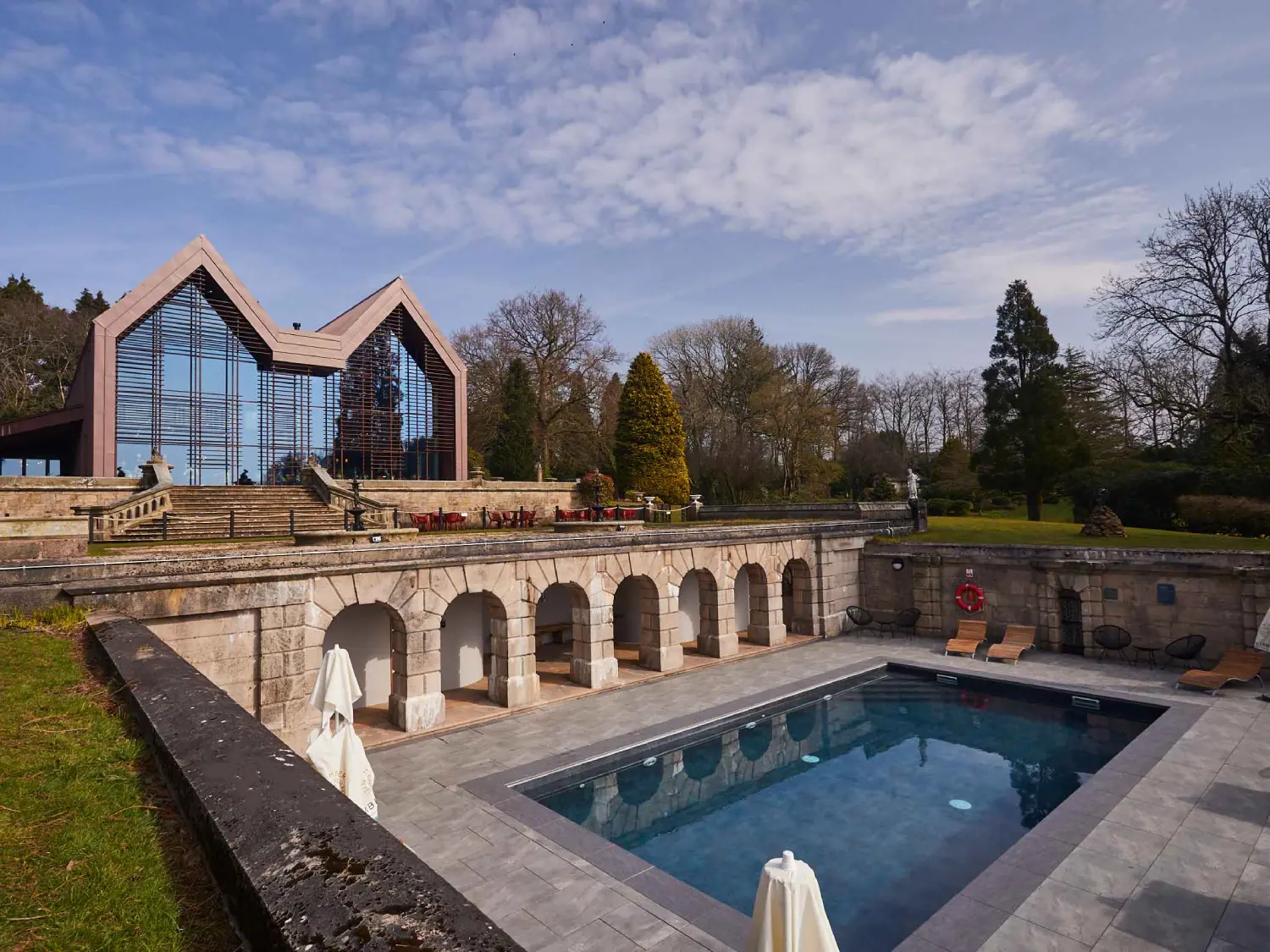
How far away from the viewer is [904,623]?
22.8 m

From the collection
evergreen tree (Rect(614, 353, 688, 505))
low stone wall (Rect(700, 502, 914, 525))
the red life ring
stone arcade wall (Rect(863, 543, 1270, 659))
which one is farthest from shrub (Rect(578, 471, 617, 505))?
the red life ring

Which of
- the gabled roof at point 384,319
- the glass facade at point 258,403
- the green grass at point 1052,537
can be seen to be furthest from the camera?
the gabled roof at point 384,319

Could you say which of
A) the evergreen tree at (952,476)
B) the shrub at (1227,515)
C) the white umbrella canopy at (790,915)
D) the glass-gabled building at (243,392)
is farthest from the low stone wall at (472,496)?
the shrub at (1227,515)

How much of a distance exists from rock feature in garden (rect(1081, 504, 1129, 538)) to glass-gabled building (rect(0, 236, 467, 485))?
92.0 feet

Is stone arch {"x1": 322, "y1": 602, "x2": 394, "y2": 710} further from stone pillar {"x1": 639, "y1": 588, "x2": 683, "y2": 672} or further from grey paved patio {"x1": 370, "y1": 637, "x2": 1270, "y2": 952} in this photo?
stone pillar {"x1": 639, "y1": 588, "x2": 683, "y2": 672}

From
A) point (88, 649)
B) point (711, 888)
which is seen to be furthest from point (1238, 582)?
point (88, 649)

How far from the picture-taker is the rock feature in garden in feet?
76.0

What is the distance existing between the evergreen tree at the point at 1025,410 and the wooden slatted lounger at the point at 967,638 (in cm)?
1723

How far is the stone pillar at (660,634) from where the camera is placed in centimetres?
1856

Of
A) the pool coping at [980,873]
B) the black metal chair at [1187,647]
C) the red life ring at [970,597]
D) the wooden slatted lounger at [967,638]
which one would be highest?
the red life ring at [970,597]

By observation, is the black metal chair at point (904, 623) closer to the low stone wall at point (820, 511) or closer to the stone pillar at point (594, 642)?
the low stone wall at point (820, 511)

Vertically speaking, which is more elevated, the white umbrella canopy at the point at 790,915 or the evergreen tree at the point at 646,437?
the evergreen tree at the point at 646,437

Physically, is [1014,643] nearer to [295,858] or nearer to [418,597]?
[418,597]

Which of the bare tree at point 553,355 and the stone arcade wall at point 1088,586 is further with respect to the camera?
the bare tree at point 553,355
